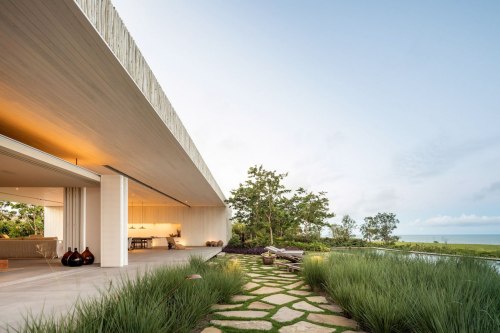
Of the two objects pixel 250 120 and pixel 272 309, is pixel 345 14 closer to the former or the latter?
pixel 272 309

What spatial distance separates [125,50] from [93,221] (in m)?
7.29

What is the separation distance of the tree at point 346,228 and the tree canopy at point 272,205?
4.10 m

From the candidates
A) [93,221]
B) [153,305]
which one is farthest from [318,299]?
[93,221]

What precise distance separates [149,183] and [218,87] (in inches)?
285

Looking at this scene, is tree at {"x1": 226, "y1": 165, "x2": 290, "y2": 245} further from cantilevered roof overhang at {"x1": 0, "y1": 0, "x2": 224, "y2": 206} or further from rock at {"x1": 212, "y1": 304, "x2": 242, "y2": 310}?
rock at {"x1": 212, "y1": 304, "x2": 242, "y2": 310}

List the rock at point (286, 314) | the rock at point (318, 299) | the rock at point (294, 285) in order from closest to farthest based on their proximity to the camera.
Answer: the rock at point (286, 314) < the rock at point (318, 299) < the rock at point (294, 285)

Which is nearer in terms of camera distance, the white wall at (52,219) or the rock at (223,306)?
the rock at (223,306)

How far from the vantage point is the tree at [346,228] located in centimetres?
2197

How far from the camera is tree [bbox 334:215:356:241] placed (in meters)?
22.0

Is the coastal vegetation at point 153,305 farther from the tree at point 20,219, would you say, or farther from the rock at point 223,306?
the tree at point 20,219

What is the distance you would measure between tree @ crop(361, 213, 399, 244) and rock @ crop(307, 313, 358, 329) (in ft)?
67.1

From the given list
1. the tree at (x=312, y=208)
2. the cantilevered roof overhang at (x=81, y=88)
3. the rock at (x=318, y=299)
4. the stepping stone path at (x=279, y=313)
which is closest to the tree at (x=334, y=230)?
the tree at (x=312, y=208)

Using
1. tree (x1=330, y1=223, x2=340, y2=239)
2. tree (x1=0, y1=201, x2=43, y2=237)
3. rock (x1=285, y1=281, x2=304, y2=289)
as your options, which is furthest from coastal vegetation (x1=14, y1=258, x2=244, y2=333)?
tree (x1=0, y1=201, x2=43, y2=237)

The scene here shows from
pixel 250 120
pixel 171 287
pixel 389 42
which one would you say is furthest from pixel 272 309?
pixel 250 120
